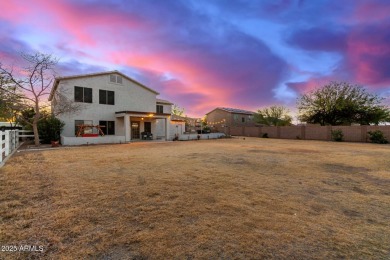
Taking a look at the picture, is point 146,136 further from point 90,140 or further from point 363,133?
point 363,133

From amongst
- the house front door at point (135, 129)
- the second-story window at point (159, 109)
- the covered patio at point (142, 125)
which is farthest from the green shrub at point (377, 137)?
the house front door at point (135, 129)

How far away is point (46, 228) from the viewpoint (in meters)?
3.00

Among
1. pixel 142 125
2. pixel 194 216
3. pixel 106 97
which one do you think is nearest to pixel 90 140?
pixel 106 97

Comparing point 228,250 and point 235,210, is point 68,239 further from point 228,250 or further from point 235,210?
point 235,210

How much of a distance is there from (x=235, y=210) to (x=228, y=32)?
655 inches

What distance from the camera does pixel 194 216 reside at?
135 inches

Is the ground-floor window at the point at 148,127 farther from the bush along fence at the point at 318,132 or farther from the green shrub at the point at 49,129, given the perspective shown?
the bush along fence at the point at 318,132

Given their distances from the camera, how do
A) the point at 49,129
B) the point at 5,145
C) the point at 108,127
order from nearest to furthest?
the point at 5,145 → the point at 49,129 → the point at 108,127

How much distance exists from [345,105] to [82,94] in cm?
3346

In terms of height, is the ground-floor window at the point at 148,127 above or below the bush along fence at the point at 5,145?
above

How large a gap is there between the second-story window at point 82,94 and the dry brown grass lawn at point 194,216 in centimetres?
1426

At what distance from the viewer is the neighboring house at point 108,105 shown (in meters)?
18.4

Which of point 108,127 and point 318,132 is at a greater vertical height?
point 108,127

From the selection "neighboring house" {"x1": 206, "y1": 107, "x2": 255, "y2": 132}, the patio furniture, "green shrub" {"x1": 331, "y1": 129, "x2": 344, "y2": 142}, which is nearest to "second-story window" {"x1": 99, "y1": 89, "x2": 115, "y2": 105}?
the patio furniture
